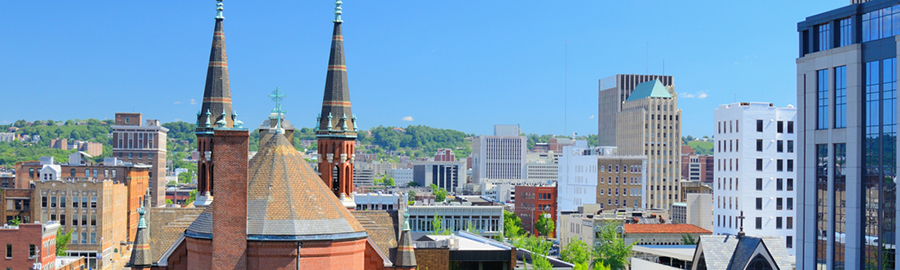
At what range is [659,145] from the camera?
188500mm

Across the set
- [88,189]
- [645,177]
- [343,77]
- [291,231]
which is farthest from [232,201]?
[645,177]

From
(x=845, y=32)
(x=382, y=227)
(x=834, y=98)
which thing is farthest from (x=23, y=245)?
(x=845, y=32)

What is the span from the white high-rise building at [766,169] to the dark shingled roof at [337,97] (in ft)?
195

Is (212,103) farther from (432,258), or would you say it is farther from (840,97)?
(840,97)

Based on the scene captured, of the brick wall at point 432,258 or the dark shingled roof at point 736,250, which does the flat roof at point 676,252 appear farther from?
the brick wall at point 432,258

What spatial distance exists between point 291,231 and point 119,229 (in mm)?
108209

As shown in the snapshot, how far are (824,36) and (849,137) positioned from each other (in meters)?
8.12

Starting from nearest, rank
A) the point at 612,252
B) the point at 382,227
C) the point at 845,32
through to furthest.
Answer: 1. the point at 382,227
2. the point at 845,32
3. the point at 612,252

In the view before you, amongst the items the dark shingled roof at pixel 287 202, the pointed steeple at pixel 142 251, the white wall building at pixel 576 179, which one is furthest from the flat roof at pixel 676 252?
the white wall building at pixel 576 179

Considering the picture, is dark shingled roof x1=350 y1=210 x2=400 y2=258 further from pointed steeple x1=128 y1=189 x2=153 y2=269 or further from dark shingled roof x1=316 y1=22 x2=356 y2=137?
pointed steeple x1=128 y1=189 x2=153 y2=269

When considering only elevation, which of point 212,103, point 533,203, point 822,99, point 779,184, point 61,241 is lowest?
point 61,241

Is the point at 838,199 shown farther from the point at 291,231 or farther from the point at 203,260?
the point at 203,260

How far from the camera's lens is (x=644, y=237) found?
373ft

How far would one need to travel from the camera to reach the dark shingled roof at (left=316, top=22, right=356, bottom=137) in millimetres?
62000
